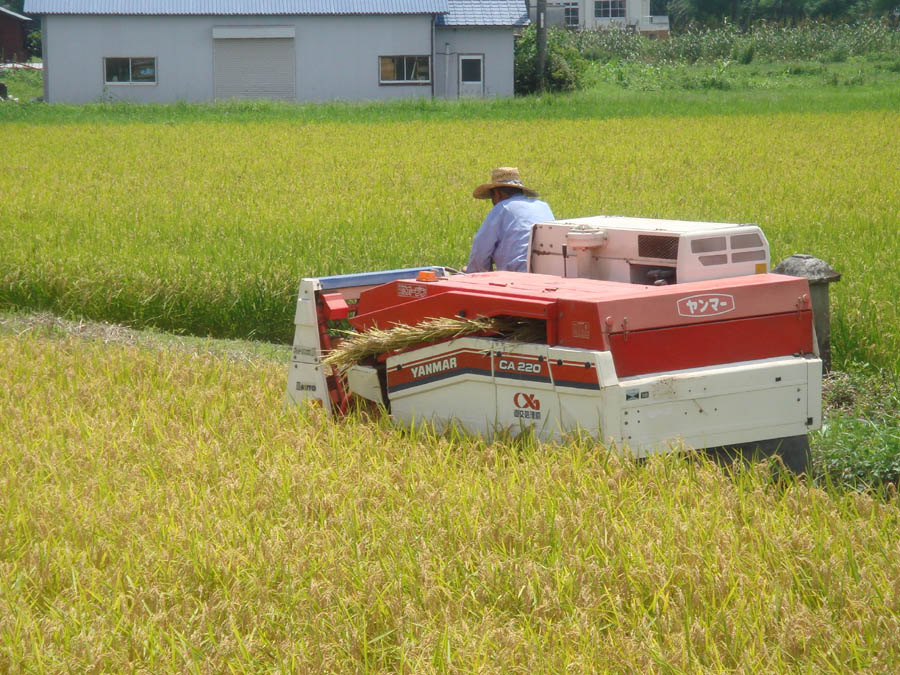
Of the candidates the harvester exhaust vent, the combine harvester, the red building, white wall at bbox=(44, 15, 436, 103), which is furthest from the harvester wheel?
the red building

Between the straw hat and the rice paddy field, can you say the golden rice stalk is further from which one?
the straw hat

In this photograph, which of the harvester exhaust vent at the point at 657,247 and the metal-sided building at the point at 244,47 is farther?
the metal-sided building at the point at 244,47

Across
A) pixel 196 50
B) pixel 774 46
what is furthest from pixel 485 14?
pixel 774 46

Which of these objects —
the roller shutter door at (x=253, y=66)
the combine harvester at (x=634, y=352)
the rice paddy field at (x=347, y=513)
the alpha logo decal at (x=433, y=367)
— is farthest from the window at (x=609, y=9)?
the alpha logo decal at (x=433, y=367)

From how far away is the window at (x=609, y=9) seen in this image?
69750mm

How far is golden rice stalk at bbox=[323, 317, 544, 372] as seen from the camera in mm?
5113

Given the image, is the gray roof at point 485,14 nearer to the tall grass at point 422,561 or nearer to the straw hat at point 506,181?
the straw hat at point 506,181

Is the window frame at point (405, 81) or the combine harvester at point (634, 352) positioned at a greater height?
the window frame at point (405, 81)

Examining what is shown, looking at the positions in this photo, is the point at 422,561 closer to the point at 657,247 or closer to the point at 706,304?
the point at 706,304

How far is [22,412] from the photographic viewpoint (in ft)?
19.7

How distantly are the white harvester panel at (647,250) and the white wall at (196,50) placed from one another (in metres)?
29.2

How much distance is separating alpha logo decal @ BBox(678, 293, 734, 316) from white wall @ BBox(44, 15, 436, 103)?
99.4ft

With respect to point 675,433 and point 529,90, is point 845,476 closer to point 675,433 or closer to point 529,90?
point 675,433

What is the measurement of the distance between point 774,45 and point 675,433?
42208mm
